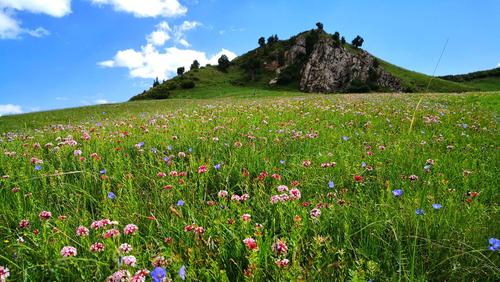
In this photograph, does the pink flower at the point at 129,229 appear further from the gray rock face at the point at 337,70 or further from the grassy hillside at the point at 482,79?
the grassy hillside at the point at 482,79

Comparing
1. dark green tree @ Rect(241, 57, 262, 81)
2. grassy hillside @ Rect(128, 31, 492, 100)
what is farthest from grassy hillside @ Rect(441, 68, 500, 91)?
dark green tree @ Rect(241, 57, 262, 81)

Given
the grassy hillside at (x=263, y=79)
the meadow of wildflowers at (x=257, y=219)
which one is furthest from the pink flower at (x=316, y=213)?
the grassy hillside at (x=263, y=79)

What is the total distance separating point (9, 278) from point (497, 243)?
10.9 ft

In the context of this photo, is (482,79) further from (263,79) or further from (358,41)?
(263,79)

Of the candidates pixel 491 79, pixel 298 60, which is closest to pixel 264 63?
pixel 298 60

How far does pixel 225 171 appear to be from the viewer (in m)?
4.21

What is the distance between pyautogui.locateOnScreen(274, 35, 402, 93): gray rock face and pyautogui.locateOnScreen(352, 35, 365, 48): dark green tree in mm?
9731

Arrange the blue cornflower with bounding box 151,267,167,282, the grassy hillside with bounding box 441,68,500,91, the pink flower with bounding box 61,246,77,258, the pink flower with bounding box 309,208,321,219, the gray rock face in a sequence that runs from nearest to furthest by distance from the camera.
→ the blue cornflower with bounding box 151,267,167,282, the pink flower with bounding box 61,246,77,258, the pink flower with bounding box 309,208,321,219, the gray rock face, the grassy hillside with bounding box 441,68,500,91

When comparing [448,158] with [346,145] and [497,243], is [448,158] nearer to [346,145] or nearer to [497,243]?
[346,145]

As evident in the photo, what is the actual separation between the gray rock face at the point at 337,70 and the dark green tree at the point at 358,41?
31.9 ft

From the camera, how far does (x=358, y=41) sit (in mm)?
128875

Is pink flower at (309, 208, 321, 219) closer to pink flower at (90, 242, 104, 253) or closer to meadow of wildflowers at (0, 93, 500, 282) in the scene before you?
meadow of wildflowers at (0, 93, 500, 282)

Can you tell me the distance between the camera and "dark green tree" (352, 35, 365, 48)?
423 ft

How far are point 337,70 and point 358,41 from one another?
81.1 ft
